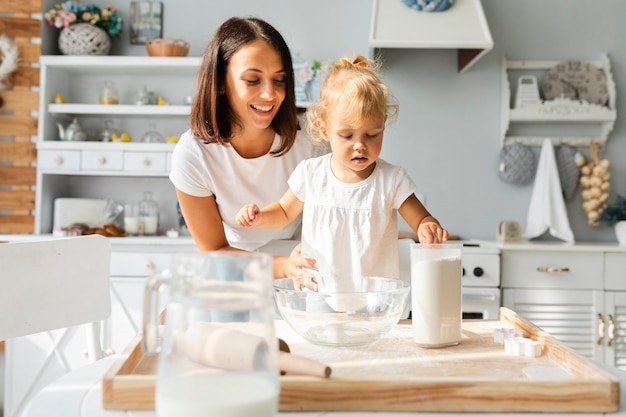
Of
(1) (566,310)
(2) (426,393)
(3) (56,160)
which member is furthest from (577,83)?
(2) (426,393)

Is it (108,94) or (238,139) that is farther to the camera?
(108,94)

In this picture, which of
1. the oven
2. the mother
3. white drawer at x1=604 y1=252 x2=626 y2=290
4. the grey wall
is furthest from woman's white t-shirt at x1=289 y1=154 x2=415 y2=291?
the grey wall

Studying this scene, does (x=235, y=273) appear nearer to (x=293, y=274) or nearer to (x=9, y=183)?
(x=293, y=274)

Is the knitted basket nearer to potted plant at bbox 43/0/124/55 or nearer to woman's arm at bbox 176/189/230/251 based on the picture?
potted plant at bbox 43/0/124/55

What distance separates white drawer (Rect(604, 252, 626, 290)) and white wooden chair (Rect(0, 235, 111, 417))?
2.28m

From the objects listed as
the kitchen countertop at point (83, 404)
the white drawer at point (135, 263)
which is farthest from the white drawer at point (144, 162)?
the kitchen countertop at point (83, 404)

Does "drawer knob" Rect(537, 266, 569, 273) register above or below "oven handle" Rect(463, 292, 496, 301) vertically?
above

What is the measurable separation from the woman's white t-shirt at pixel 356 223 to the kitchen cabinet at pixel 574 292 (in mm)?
→ 1614

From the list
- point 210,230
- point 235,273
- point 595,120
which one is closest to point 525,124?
point 595,120

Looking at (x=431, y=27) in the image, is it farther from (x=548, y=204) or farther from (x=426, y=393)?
(x=426, y=393)

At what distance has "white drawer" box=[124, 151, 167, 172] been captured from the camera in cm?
325

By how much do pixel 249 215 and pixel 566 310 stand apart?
2.02 meters

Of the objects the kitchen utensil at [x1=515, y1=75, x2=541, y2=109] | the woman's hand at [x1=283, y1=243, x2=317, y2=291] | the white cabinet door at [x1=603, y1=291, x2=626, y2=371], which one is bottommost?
the white cabinet door at [x1=603, y1=291, x2=626, y2=371]

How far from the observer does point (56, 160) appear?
128 inches
